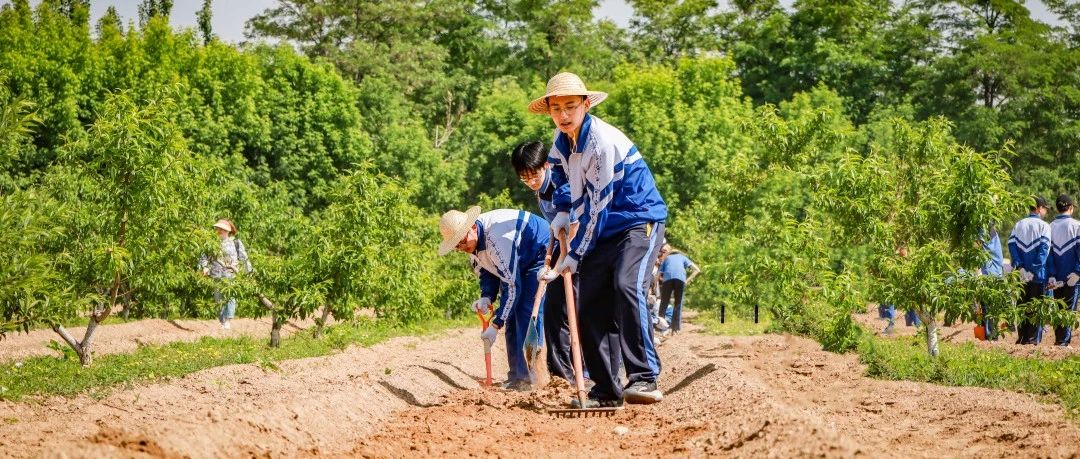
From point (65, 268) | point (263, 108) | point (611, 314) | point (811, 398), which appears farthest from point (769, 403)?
point (263, 108)

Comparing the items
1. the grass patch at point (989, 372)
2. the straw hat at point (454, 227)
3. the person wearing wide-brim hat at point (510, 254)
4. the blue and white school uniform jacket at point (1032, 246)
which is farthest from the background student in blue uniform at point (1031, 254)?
the straw hat at point (454, 227)

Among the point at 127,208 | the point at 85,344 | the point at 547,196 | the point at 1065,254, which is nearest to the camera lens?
the point at 547,196

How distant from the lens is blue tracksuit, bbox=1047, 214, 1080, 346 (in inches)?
585

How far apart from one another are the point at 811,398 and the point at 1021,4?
45822mm

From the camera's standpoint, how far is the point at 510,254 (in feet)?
32.4

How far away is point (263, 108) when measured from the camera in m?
40.9

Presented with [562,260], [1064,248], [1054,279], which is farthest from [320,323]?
[1064,248]

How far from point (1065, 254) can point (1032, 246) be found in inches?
26.9

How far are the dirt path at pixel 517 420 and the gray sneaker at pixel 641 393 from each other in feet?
0.28

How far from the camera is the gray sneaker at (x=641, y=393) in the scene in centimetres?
784

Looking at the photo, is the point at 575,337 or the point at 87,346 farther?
the point at 87,346

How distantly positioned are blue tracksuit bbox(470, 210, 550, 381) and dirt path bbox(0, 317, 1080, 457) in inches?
22.6

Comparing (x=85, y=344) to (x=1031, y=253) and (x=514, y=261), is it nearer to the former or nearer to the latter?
(x=514, y=261)

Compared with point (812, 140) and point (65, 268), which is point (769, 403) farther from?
point (812, 140)
